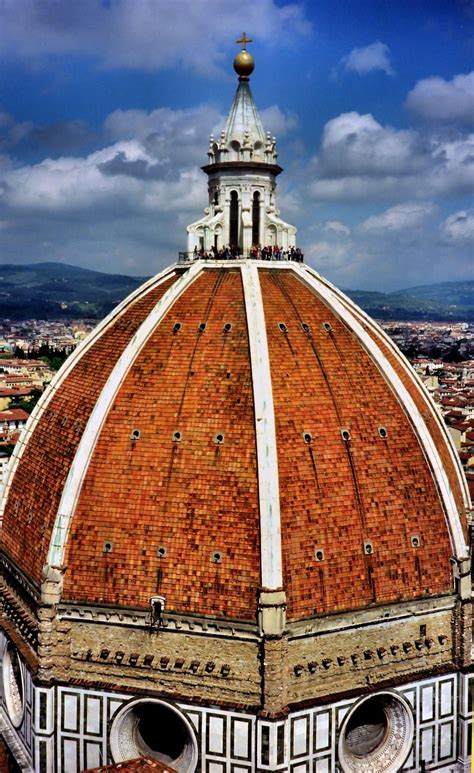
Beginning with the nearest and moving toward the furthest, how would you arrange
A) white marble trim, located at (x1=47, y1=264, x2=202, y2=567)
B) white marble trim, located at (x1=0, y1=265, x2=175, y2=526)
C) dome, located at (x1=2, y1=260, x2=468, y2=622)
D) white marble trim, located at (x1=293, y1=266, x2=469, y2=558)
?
dome, located at (x1=2, y1=260, x2=468, y2=622), white marble trim, located at (x1=47, y1=264, x2=202, y2=567), white marble trim, located at (x1=293, y1=266, x2=469, y2=558), white marble trim, located at (x1=0, y1=265, x2=175, y2=526)

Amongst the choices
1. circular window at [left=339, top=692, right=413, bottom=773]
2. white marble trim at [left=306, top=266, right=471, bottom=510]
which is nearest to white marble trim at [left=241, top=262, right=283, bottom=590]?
white marble trim at [left=306, top=266, right=471, bottom=510]

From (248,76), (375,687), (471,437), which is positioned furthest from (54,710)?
(471,437)

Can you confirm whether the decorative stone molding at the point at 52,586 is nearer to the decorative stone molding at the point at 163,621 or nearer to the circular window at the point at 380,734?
the decorative stone molding at the point at 163,621

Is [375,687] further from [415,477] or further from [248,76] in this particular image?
[248,76]

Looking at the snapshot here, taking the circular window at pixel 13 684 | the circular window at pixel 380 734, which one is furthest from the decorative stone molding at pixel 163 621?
the circular window at pixel 380 734

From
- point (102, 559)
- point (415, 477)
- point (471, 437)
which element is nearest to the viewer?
point (102, 559)

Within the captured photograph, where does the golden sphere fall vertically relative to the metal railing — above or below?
above

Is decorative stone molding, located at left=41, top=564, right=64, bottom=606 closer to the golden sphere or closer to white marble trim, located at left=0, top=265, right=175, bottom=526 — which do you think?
white marble trim, located at left=0, top=265, right=175, bottom=526
